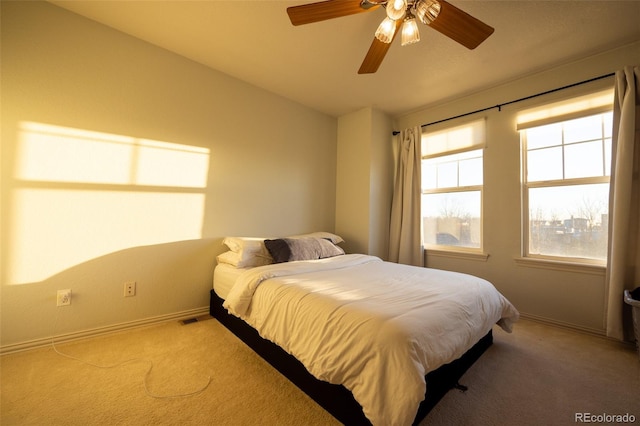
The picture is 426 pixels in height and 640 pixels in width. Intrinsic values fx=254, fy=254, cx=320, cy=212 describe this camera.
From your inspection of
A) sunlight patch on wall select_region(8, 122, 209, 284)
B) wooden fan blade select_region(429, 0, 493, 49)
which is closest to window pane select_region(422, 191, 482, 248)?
wooden fan blade select_region(429, 0, 493, 49)

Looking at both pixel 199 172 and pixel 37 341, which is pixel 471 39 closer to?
pixel 199 172

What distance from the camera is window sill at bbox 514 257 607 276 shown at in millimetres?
2364

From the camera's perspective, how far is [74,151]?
204cm

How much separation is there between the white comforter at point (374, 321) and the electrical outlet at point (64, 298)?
4.08 ft

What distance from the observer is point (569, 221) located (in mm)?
2566

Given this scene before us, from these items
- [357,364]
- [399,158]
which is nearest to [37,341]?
[357,364]

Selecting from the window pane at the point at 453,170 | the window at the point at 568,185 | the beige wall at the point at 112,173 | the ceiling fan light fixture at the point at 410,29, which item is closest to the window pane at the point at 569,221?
the window at the point at 568,185

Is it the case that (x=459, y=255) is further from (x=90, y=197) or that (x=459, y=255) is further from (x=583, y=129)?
(x=90, y=197)

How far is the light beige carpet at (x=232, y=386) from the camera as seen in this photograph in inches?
52.4

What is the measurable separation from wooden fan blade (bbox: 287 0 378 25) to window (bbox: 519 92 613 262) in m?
2.41

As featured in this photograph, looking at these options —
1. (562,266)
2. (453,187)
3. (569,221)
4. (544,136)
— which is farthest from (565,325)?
(544,136)

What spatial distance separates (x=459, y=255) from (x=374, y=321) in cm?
251

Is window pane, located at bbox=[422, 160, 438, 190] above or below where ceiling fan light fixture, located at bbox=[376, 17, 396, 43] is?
below

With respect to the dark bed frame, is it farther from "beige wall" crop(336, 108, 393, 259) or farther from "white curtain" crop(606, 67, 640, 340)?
"beige wall" crop(336, 108, 393, 259)
